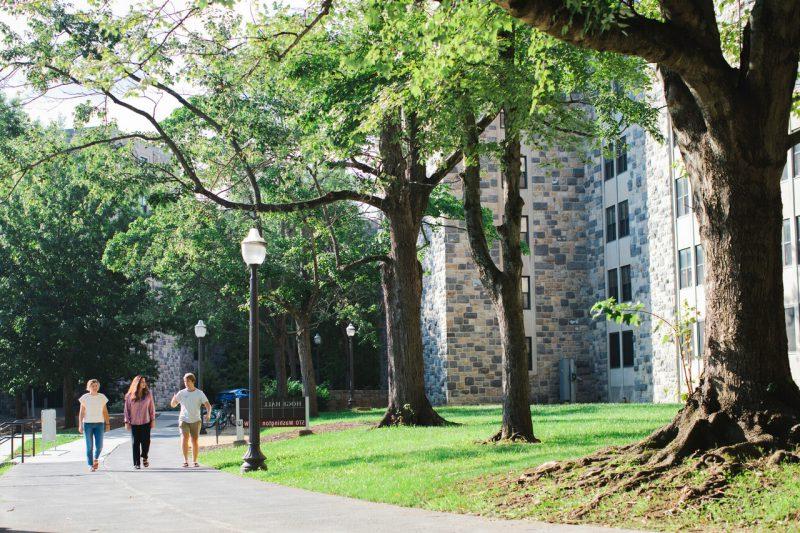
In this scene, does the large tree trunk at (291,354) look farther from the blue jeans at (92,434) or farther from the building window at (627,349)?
the blue jeans at (92,434)

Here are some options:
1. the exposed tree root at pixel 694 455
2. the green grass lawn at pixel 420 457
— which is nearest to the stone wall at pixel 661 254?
the green grass lawn at pixel 420 457

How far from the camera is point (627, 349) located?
40812 millimetres

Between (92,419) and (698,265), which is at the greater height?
(698,265)

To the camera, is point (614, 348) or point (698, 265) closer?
point (698, 265)

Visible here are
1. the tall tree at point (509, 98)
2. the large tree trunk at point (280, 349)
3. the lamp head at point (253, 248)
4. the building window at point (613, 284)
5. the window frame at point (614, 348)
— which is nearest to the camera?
the tall tree at point (509, 98)

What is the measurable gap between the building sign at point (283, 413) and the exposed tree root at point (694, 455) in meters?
13.1

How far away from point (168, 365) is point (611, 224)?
29582 millimetres

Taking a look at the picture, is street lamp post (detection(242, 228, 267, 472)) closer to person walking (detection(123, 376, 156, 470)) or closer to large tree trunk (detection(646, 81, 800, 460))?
person walking (detection(123, 376, 156, 470))

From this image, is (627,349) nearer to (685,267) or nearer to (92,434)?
(685,267)

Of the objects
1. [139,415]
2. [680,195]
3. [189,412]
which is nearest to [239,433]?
[189,412]

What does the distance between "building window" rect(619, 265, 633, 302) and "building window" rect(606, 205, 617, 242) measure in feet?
5.17

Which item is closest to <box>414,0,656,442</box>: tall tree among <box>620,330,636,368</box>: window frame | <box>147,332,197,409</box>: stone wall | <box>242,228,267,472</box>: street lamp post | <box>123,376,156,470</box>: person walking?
<box>242,228,267,472</box>: street lamp post

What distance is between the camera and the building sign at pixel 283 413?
22.7m

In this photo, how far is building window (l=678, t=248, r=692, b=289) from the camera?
36.0 metres
